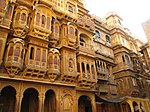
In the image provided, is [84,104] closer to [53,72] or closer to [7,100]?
[53,72]

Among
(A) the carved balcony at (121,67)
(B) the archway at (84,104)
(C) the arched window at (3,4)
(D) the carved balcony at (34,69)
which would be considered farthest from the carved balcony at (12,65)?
(A) the carved balcony at (121,67)

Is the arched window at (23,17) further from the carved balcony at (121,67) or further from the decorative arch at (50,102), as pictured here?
the carved balcony at (121,67)

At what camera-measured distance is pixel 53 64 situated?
1495 cm

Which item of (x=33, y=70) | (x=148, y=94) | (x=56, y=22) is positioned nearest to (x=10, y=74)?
(x=33, y=70)

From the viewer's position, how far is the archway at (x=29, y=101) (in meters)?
14.3

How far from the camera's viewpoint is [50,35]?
16828 mm

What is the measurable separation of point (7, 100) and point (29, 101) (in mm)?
2312

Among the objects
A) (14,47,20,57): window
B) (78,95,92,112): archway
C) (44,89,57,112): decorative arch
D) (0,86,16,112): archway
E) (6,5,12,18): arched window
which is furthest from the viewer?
(78,95,92,112): archway

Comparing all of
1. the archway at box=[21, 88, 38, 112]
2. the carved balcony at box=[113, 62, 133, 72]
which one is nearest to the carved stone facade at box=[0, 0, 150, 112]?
the archway at box=[21, 88, 38, 112]

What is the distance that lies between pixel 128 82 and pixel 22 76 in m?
18.0

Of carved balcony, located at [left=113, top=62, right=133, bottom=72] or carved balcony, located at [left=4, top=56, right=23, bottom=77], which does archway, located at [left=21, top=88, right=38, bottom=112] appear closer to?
carved balcony, located at [left=4, top=56, right=23, bottom=77]

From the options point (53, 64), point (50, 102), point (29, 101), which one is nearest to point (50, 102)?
point (50, 102)

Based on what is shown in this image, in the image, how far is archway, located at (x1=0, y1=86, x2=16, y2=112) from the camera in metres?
12.8

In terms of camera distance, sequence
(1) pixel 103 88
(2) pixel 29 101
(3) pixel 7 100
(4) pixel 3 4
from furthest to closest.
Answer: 1. (1) pixel 103 88
2. (2) pixel 29 101
3. (4) pixel 3 4
4. (3) pixel 7 100
